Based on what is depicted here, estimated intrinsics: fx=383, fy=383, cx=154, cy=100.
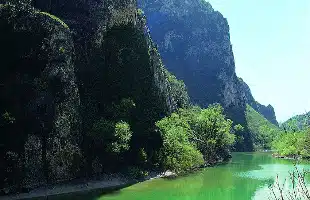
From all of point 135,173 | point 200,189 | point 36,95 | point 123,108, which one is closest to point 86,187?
point 135,173

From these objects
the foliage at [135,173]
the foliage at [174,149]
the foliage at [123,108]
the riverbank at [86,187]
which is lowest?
the riverbank at [86,187]

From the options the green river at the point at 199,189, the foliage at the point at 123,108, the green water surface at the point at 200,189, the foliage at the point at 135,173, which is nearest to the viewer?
the green river at the point at 199,189

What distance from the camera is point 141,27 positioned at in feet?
271

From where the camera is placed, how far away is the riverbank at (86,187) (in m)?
47.1

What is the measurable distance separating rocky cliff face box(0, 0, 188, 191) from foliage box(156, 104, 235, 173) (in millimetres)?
3204

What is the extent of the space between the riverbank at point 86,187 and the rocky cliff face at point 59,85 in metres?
1.58

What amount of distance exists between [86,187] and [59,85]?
15166 millimetres

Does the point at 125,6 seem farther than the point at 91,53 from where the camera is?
Yes

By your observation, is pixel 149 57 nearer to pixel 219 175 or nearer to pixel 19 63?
pixel 219 175

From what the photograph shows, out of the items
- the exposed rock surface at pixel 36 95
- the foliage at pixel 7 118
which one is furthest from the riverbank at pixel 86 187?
the foliage at pixel 7 118

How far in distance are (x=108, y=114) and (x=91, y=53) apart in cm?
1098

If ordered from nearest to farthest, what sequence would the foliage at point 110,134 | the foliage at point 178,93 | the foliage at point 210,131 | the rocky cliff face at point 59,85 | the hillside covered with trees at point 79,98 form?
1. the rocky cliff face at point 59,85
2. the hillside covered with trees at point 79,98
3. the foliage at point 110,134
4. the foliage at point 210,131
5. the foliage at point 178,93

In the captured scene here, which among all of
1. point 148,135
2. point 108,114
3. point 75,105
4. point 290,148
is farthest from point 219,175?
point 290,148

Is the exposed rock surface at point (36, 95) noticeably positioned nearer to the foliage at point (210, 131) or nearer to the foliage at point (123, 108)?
the foliage at point (123, 108)
